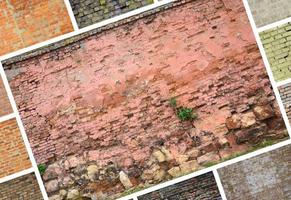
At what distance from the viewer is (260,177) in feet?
16.6

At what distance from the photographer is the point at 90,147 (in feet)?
17.3

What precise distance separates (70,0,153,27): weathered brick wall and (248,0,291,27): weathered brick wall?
4.22ft

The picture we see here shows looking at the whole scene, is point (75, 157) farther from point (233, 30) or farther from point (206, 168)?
point (233, 30)

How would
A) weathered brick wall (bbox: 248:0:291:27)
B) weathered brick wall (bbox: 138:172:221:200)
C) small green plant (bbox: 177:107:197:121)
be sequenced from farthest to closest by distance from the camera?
small green plant (bbox: 177:107:197:121) → weathered brick wall (bbox: 138:172:221:200) → weathered brick wall (bbox: 248:0:291:27)

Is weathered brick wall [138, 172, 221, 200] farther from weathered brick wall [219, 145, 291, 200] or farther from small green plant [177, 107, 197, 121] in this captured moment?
small green plant [177, 107, 197, 121]

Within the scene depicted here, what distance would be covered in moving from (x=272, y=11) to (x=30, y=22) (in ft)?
9.34

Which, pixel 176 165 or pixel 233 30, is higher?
pixel 233 30

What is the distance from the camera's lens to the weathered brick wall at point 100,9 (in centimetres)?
523

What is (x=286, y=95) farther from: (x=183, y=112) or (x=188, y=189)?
(x=188, y=189)

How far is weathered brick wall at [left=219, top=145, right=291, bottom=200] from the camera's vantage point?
5.02 m

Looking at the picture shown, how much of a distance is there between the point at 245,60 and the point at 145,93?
49.3 inches

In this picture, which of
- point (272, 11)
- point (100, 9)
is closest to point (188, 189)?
point (272, 11)

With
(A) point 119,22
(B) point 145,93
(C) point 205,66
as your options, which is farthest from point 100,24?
(C) point 205,66

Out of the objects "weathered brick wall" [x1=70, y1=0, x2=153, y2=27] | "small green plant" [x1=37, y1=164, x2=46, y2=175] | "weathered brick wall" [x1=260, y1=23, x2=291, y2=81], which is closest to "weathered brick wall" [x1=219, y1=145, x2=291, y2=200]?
"weathered brick wall" [x1=260, y1=23, x2=291, y2=81]
